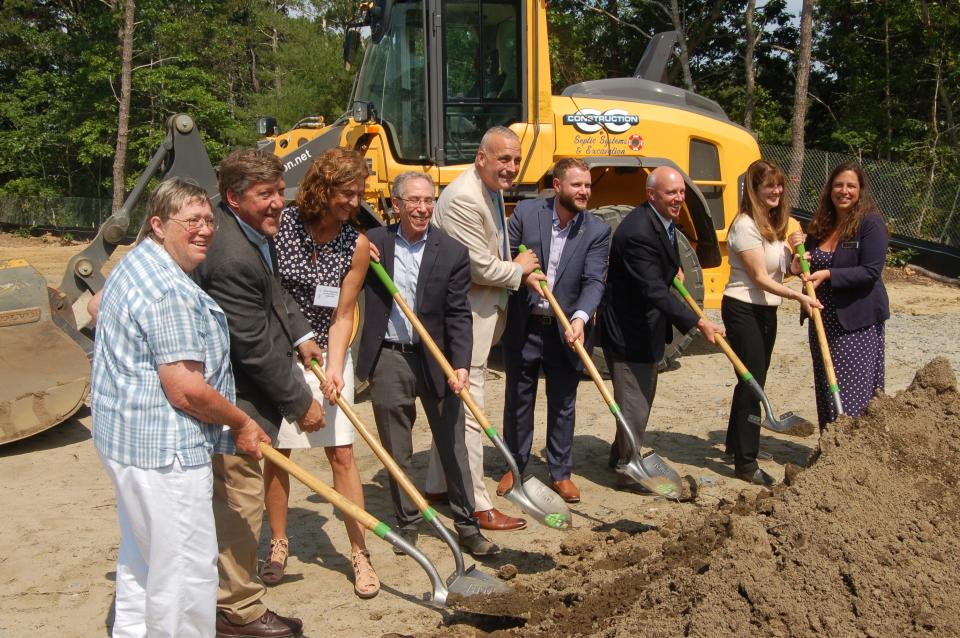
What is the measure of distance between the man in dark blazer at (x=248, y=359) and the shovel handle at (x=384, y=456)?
0.26 metres

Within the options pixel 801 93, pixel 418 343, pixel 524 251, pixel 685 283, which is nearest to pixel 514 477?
Result: pixel 418 343

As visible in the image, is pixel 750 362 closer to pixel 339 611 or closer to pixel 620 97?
pixel 339 611

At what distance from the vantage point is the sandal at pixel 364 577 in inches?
162

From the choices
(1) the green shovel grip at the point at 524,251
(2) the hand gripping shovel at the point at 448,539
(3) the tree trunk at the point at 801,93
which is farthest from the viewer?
(3) the tree trunk at the point at 801,93

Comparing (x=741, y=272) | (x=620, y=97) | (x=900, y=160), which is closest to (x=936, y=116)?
(x=900, y=160)

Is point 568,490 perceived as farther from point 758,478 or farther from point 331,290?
point 331,290

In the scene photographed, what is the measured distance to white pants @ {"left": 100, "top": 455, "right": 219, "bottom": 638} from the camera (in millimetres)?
2934

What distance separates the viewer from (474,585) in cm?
379

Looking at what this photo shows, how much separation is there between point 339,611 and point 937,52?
65.3ft

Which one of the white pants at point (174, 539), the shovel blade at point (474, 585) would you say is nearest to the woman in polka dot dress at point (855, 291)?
the shovel blade at point (474, 585)

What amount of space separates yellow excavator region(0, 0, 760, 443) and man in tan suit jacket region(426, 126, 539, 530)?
2.42 metres

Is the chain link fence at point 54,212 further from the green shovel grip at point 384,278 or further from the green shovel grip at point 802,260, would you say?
the green shovel grip at point 802,260

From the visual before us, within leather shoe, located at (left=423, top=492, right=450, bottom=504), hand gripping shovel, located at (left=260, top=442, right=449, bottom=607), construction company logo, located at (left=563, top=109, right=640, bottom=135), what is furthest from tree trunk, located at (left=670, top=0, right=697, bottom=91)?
hand gripping shovel, located at (left=260, top=442, right=449, bottom=607)

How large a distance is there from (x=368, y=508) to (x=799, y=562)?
257cm
